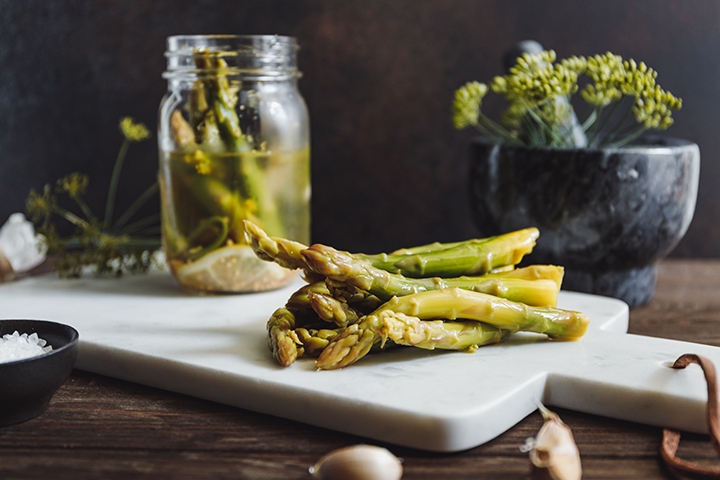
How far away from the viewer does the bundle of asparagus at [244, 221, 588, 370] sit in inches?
36.1

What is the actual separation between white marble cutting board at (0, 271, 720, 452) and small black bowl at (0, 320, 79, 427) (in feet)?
0.47

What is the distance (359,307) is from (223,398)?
9.9 inches

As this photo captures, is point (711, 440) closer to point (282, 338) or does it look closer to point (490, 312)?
point (490, 312)

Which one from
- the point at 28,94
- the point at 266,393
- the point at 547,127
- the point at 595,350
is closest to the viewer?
the point at 266,393

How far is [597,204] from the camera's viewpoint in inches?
51.4

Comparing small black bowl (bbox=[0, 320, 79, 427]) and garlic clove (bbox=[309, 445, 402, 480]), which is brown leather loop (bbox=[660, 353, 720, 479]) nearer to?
garlic clove (bbox=[309, 445, 402, 480])

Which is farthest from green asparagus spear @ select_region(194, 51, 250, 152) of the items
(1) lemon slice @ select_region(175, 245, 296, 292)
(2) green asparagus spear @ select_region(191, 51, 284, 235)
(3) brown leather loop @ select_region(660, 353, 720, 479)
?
(3) brown leather loop @ select_region(660, 353, 720, 479)

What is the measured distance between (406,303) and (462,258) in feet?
0.61

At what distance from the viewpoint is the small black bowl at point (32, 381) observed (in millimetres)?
785

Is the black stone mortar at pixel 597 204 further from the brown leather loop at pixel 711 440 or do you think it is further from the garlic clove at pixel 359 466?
the garlic clove at pixel 359 466

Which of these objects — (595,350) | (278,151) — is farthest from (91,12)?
(595,350)

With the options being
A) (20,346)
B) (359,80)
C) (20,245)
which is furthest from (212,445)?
(359,80)

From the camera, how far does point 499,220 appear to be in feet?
4.70

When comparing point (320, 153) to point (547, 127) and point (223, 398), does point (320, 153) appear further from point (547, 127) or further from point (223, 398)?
point (223, 398)
